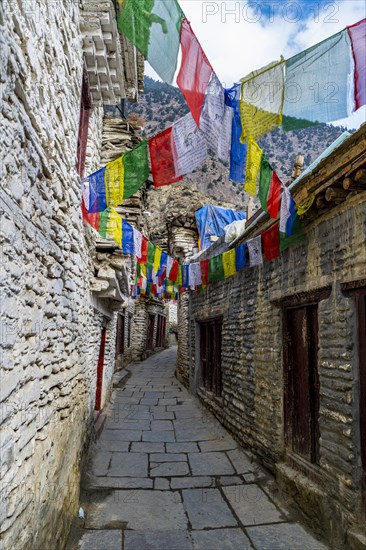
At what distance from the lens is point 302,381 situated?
4750 mm

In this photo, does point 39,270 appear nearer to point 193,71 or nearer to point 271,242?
point 193,71

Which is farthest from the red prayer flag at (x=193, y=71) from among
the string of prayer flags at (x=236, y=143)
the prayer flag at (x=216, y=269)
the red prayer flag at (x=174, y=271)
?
the red prayer flag at (x=174, y=271)

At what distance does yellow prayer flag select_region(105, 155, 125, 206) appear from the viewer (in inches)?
169

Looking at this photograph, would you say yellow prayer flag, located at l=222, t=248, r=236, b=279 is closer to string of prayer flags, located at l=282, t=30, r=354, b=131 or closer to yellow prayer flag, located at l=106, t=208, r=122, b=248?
yellow prayer flag, located at l=106, t=208, r=122, b=248

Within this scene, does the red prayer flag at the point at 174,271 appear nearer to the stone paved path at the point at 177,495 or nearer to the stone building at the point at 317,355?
the stone building at the point at 317,355

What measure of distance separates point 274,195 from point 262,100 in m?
1.04

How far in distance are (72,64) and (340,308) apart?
4046 mm

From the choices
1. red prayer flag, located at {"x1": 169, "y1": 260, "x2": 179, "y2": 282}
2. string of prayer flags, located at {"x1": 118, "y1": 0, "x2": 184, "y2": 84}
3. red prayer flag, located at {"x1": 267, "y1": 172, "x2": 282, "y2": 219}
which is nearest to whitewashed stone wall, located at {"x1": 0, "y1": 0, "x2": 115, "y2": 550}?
string of prayer flags, located at {"x1": 118, "y1": 0, "x2": 184, "y2": 84}

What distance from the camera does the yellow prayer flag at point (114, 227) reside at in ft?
22.8

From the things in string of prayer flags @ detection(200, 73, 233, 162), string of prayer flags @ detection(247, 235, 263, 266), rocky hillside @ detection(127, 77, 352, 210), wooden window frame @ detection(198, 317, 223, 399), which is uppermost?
rocky hillside @ detection(127, 77, 352, 210)

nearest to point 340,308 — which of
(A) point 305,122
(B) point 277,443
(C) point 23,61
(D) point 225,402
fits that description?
(A) point 305,122

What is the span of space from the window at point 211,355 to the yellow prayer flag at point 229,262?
202 cm

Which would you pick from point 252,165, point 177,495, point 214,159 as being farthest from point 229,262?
point 214,159

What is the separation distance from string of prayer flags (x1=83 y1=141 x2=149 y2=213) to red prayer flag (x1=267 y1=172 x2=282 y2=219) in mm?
1428
